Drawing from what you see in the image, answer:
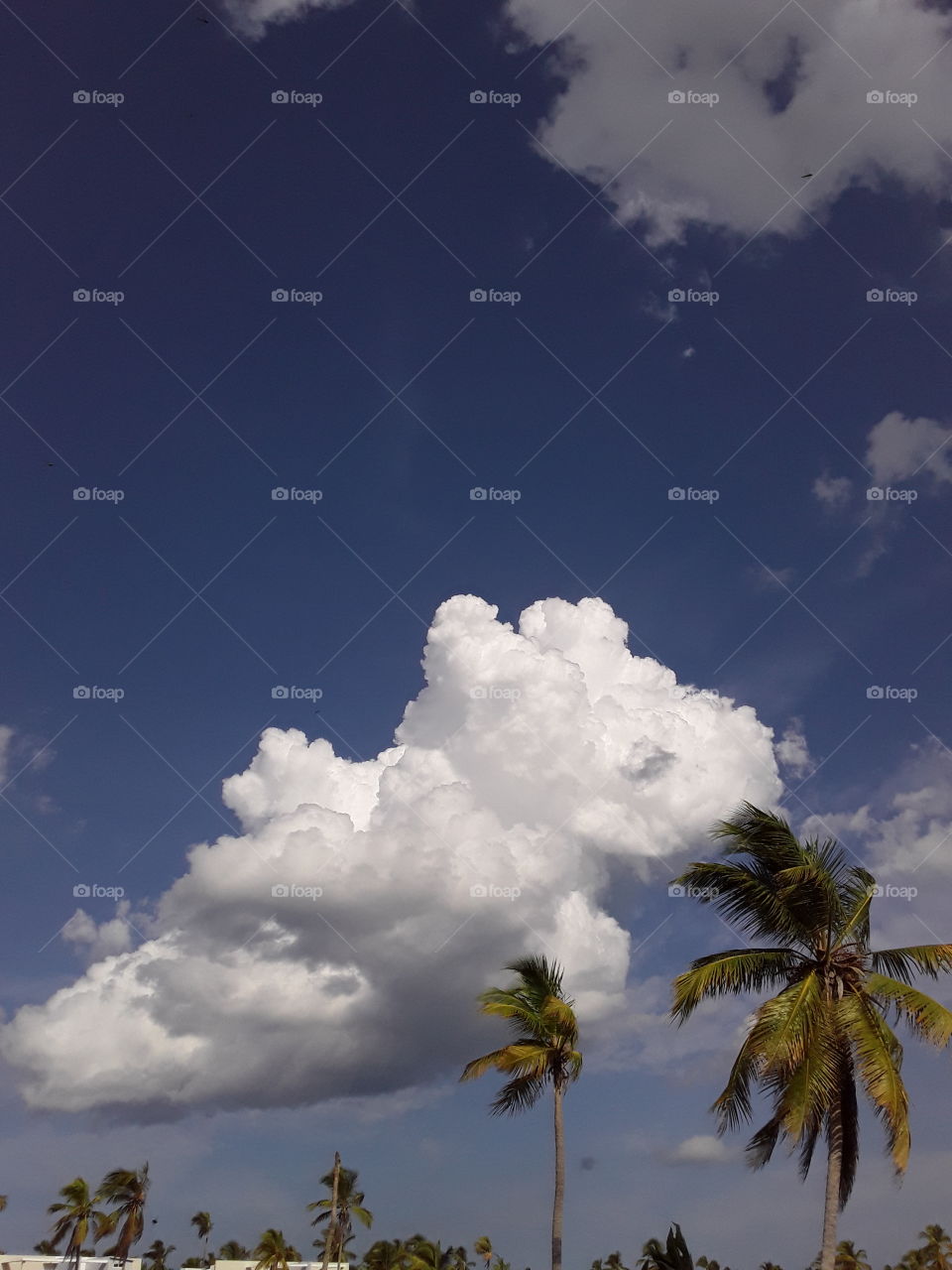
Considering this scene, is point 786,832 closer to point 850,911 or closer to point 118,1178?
point 850,911

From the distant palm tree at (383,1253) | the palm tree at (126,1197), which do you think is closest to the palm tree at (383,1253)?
the distant palm tree at (383,1253)

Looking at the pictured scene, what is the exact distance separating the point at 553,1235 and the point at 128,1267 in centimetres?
5626

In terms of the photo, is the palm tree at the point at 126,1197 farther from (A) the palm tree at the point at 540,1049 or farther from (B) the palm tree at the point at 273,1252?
(A) the palm tree at the point at 540,1049

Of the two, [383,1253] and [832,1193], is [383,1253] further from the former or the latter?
[832,1193]

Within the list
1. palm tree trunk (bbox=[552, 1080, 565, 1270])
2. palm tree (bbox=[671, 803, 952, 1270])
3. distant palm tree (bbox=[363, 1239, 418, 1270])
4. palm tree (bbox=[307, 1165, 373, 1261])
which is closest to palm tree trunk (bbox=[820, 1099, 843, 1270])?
palm tree (bbox=[671, 803, 952, 1270])

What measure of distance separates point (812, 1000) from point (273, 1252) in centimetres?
6507

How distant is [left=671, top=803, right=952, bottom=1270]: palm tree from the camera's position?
2066cm

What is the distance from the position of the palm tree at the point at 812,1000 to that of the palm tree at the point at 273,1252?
60.9m

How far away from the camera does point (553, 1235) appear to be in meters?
26.9

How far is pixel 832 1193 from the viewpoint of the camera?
829 inches

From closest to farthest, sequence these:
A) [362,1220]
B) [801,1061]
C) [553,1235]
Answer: [801,1061]
[553,1235]
[362,1220]

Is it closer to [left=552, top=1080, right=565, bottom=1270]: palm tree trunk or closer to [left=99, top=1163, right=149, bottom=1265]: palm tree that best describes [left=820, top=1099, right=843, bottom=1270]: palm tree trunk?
[left=552, top=1080, right=565, bottom=1270]: palm tree trunk

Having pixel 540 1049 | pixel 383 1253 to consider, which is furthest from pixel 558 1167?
pixel 383 1253

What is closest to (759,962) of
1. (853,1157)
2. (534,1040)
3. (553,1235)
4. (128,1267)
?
(853,1157)
